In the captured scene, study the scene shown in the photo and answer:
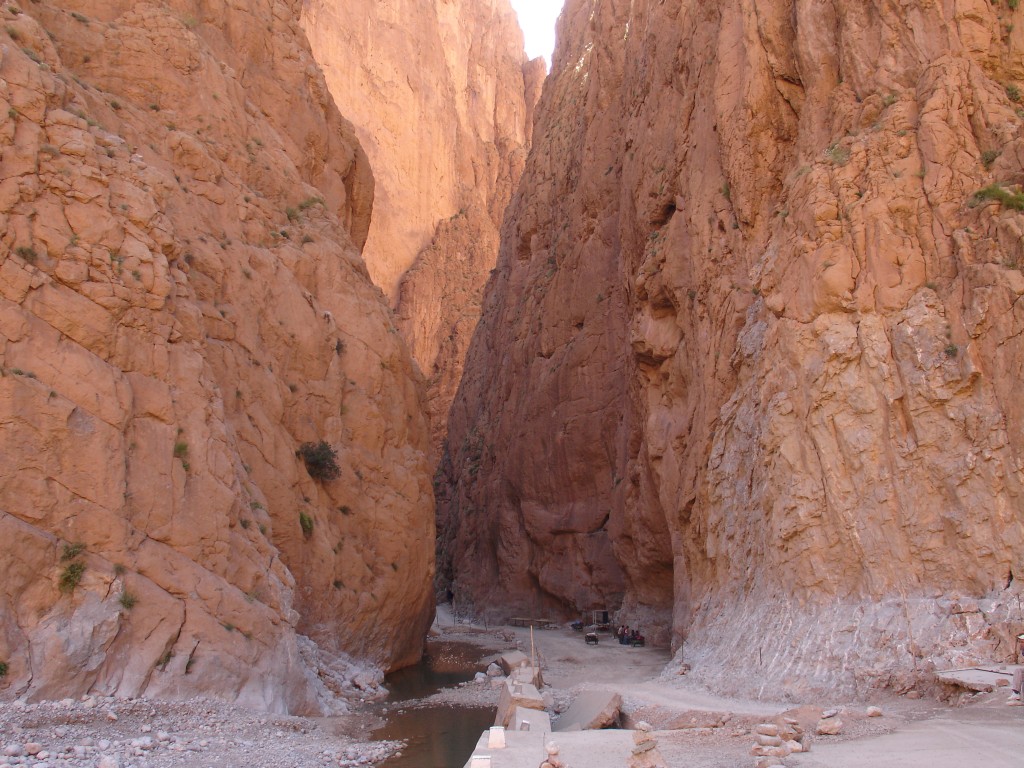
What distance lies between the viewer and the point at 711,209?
81.0ft

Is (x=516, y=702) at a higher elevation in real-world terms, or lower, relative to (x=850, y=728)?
lower

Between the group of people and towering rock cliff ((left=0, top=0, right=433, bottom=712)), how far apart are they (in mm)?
7637

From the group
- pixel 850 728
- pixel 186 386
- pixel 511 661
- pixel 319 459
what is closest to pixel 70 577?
pixel 186 386

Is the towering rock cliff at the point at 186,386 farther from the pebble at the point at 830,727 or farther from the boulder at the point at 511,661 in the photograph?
the pebble at the point at 830,727

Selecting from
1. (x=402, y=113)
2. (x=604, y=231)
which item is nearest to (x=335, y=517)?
(x=604, y=231)

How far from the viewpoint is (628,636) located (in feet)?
103

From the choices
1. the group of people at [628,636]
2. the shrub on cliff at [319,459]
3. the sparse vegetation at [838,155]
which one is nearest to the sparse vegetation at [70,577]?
the shrub on cliff at [319,459]

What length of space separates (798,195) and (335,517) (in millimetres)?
15559

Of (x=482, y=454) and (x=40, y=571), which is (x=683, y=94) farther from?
(x=482, y=454)

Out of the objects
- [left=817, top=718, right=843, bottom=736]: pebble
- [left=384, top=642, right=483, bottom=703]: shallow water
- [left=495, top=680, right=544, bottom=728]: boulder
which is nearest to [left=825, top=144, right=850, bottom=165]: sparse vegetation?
[left=817, top=718, right=843, bottom=736]: pebble

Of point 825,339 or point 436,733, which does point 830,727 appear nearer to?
point 825,339

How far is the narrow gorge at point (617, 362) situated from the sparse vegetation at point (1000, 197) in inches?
2.6

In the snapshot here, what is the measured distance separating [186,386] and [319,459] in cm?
666

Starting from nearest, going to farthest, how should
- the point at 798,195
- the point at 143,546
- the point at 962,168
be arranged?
the point at 143,546
the point at 962,168
the point at 798,195
